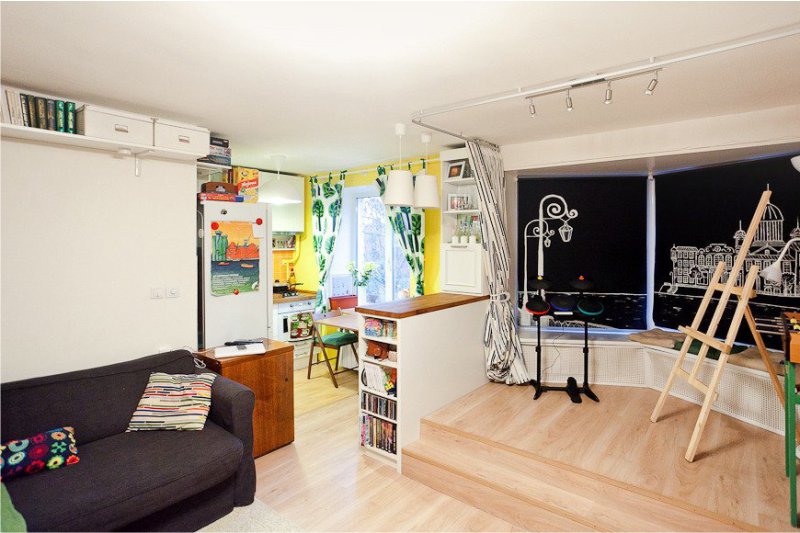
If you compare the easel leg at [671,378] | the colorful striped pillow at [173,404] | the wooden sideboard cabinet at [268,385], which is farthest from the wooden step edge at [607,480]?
the colorful striped pillow at [173,404]

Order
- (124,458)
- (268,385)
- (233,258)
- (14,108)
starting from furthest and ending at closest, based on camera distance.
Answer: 1. (233,258)
2. (268,385)
3. (14,108)
4. (124,458)

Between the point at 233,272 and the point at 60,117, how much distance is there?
5.20ft

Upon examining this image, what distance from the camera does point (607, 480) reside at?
8.59 feet

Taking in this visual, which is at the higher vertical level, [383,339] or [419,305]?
[419,305]

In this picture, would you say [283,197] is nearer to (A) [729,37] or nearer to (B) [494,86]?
(B) [494,86]

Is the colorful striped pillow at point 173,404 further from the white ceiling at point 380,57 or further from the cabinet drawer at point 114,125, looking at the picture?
the white ceiling at point 380,57

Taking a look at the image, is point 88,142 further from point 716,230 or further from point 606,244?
point 716,230

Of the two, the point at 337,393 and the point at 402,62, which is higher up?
the point at 402,62

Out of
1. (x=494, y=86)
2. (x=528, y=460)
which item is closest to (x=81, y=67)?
(x=494, y=86)

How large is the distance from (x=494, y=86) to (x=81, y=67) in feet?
7.74

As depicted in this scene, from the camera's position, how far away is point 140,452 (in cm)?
245

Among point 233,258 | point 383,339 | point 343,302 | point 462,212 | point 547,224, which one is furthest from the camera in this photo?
point 343,302

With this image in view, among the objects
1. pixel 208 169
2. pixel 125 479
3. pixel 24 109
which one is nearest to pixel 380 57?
pixel 24 109

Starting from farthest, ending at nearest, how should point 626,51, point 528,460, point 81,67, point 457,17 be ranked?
1. point 528,460
2. point 81,67
3. point 626,51
4. point 457,17
